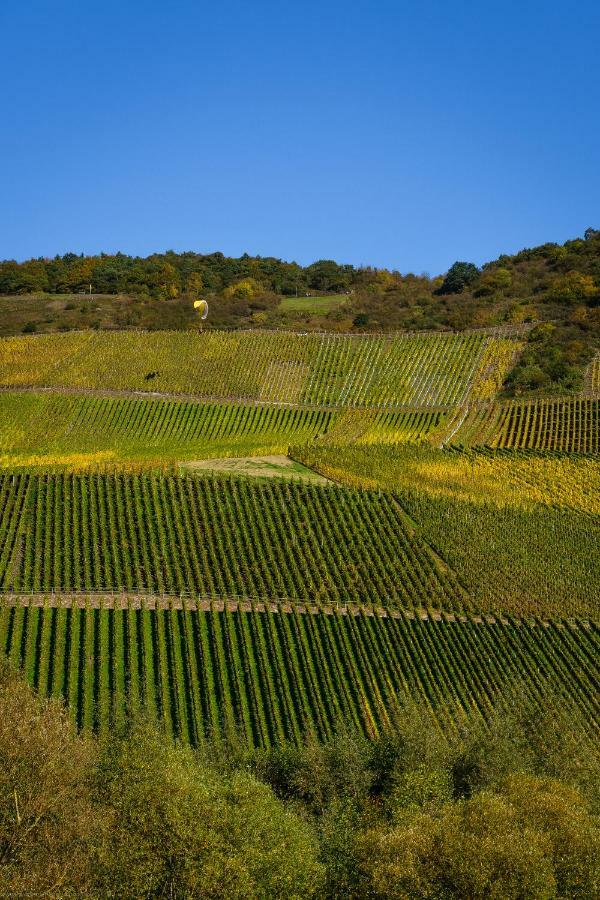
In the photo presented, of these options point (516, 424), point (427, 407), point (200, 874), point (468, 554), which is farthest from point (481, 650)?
point (427, 407)

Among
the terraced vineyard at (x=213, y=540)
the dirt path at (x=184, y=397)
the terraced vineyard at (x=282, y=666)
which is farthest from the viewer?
the dirt path at (x=184, y=397)

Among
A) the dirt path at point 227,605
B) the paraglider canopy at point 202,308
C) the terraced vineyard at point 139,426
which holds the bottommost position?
the terraced vineyard at point 139,426

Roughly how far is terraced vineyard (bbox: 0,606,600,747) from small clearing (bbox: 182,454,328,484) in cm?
1966

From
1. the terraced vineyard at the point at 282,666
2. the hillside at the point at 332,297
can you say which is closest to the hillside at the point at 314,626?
the terraced vineyard at the point at 282,666

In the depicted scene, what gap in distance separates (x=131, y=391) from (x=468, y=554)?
178ft

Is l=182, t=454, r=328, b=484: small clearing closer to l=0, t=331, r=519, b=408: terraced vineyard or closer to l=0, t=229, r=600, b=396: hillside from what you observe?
l=0, t=331, r=519, b=408: terraced vineyard

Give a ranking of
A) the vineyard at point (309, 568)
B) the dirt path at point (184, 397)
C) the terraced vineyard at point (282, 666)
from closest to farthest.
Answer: the terraced vineyard at point (282, 666)
the vineyard at point (309, 568)
the dirt path at point (184, 397)

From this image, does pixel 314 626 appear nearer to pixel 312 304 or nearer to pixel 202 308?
pixel 202 308

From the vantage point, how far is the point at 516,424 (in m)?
90.0

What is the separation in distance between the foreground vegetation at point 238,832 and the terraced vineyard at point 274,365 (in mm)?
70150

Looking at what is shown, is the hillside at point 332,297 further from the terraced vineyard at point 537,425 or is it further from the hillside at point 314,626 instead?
the hillside at point 314,626

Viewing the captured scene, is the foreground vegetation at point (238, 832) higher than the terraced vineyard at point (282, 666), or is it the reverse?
the foreground vegetation at point (238, 832)

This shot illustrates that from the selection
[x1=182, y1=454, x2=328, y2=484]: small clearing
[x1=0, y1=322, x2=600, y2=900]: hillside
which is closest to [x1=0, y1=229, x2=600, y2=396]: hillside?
[x1=0, y1=322, x2=600, y2=900]: hillside

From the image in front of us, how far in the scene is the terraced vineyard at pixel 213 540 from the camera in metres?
53.4
